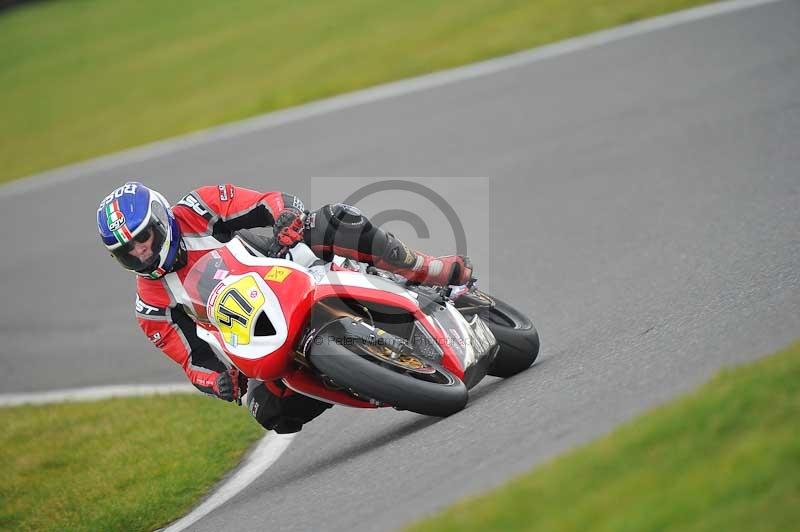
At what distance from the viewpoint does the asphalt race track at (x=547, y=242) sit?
187 inches

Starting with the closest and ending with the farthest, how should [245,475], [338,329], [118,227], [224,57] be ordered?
[338,329] < [118,227] < [245,475] < [224,57]

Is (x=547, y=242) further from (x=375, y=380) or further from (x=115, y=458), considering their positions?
(x=375, y=380)

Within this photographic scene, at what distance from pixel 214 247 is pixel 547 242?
3.68 metres

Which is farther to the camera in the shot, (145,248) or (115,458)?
(115,458)

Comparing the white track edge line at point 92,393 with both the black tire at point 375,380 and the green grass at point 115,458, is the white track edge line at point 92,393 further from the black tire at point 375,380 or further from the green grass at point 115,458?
the black tire at point 375,380

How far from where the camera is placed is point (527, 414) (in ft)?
16.1

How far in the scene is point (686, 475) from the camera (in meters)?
3.35

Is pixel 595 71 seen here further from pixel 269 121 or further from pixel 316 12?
pixel 316 12

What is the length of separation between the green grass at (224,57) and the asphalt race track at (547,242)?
1.67 m

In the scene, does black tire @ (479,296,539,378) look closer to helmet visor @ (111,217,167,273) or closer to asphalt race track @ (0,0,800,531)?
asphalt race track @ (0,0,800,531)

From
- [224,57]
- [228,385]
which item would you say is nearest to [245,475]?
[228,385]

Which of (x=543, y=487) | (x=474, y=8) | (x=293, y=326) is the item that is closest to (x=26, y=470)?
(x=293, y=326)

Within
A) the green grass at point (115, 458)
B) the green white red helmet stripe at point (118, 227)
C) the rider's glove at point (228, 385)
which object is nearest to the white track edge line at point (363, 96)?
the green grass at point (115, 458)

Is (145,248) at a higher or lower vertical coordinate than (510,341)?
higher
